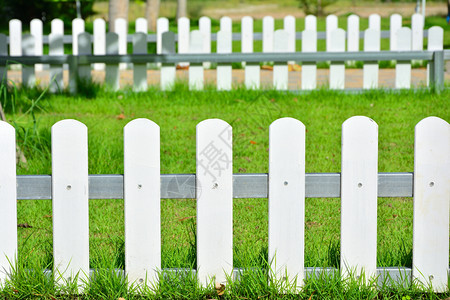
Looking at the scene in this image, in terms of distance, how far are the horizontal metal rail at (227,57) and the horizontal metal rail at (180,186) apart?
16.4ft

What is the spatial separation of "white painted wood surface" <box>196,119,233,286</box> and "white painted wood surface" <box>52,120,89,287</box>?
1.59 feet

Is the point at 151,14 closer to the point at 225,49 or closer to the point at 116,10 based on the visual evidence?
the point at 116,10

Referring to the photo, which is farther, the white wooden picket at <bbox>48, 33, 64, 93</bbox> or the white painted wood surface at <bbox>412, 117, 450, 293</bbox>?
the white wooden picket at <bbox>48, 33, 64, 93</bbox>

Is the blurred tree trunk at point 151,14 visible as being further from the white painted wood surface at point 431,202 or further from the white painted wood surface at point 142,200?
the white painted wood surface at point 431,202

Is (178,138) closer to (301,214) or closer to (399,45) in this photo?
(301,214)

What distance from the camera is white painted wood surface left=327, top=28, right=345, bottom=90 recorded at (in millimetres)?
8227

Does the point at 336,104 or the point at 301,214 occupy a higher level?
the point at 336,104

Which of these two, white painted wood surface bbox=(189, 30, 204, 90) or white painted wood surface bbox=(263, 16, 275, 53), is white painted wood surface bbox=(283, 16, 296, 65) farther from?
white painted wood surface bbox=(189, 30, 204, 90)

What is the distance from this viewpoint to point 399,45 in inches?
336

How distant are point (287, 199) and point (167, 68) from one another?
17.7 feet

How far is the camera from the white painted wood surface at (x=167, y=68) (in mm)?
8164

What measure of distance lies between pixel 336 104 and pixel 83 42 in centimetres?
310

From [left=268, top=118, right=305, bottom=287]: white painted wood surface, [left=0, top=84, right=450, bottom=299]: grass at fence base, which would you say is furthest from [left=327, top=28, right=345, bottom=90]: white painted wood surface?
[left=268, top=118, right=305, bottom=287]: white painted wood surface

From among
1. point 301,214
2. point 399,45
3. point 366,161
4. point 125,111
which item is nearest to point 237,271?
point 301,214
